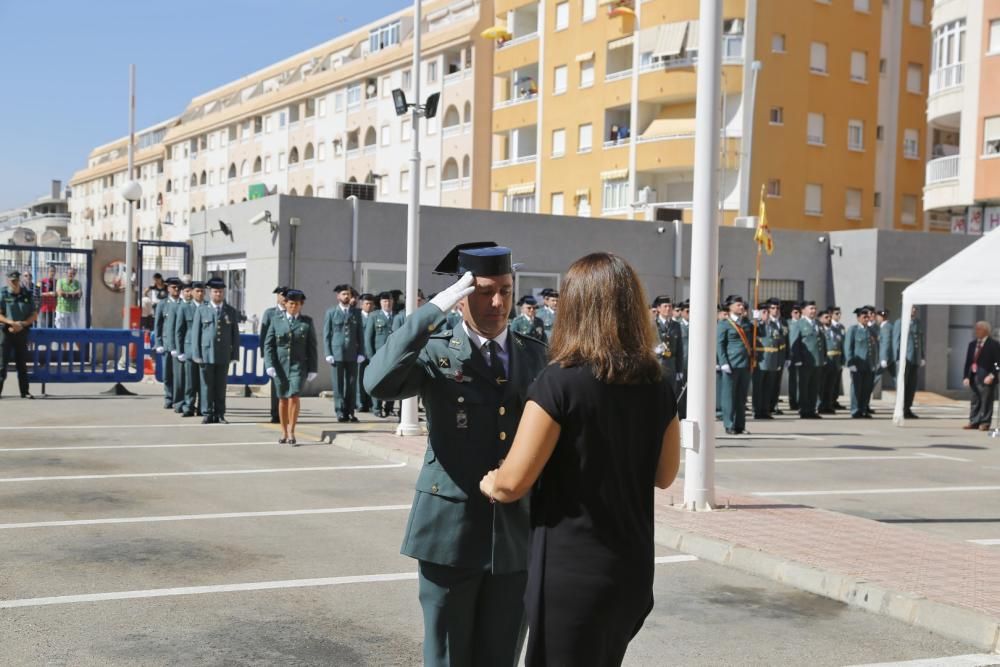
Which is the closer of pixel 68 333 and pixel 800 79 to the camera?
pixel 68 333

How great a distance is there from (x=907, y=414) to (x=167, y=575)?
18.8m

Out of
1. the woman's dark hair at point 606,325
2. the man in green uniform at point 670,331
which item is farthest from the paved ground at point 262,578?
the man in green uniform at point 670,331

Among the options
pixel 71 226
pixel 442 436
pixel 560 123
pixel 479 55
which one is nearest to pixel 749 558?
pixel 442 436

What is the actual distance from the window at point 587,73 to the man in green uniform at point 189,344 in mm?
35073

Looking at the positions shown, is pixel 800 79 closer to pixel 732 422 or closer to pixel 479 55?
pixel 479 55

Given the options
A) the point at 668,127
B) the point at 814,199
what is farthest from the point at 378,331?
the point at 814,199

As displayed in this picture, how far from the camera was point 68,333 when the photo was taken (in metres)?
22.0

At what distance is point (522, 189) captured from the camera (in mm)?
55188

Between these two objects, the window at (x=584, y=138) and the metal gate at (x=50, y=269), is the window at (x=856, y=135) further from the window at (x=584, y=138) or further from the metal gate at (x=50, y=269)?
the metal gate at (x=50, y=269)

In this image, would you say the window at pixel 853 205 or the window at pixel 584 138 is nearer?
the window at pixel 853 205

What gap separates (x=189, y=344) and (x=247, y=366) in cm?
481

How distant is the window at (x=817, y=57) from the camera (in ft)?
157

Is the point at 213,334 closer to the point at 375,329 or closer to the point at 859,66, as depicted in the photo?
the point at 375,329

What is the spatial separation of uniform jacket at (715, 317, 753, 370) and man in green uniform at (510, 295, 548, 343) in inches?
110
